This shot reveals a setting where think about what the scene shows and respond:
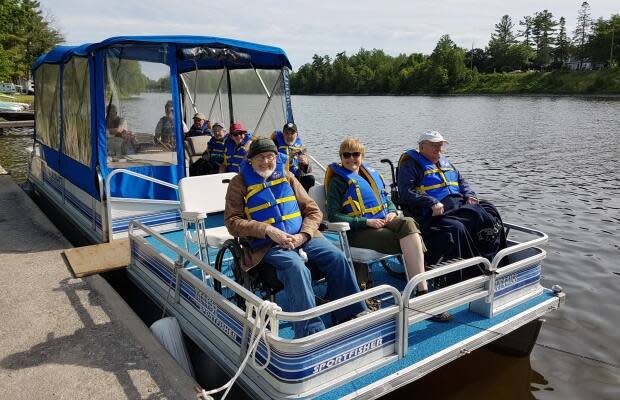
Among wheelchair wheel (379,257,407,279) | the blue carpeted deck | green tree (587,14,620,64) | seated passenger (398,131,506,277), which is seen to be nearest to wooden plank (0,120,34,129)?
wheelchair wheel (379,257,407,279)

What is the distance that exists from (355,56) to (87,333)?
121 meters

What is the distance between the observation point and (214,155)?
7980mm

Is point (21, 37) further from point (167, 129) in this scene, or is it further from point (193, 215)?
point (193, 215)

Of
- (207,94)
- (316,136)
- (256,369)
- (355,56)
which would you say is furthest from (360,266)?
(355,56)

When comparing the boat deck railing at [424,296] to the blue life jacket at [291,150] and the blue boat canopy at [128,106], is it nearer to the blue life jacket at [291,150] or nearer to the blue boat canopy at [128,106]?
the blue boat canopy at [128,106]

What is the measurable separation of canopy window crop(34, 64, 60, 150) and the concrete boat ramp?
299 centimetres

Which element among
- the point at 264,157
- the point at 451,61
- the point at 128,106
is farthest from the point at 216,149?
the point at 451,61

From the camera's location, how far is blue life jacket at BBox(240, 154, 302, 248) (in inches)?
154

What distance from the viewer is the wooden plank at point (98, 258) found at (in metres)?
5.40

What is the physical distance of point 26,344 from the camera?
4039mm

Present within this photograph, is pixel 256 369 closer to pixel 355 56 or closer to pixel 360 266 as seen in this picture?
pixel 360 266

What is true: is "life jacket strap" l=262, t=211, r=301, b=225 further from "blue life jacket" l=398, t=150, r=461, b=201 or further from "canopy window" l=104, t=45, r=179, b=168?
"canopy window" l=104, t=45, r=179, b=168

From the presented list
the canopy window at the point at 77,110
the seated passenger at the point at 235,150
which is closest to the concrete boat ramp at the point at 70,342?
the canopy window at the point at 77,110

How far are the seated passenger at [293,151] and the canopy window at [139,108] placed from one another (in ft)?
5.86
